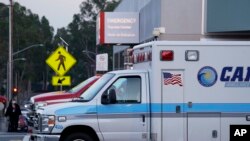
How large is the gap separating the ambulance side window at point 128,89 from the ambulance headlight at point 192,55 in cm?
107

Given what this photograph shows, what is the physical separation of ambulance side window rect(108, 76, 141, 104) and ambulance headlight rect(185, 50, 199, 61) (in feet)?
3.50

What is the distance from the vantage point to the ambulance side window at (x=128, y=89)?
47.0 feet

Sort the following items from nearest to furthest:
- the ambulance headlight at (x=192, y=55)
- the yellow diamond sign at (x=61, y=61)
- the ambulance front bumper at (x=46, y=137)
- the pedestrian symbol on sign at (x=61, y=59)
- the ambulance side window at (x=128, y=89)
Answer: the ambulance front bumper at (x=46, y=137) < the ambulance headlight at (x=192, y=55) < the ambulance side window at (x=128, y=89) < the yellow diamond sign at (x=61, y=61) < the pedestrian symbol on sign at (x=61, y=59)

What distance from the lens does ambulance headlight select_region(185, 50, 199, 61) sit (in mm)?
14211

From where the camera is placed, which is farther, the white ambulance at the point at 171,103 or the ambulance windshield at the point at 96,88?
the ambulance windshield at the point at 96,88

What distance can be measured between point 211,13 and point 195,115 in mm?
13875

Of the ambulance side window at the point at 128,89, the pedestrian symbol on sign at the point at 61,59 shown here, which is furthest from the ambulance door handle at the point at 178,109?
the pedestrian symbol on sign at the point at 61,59

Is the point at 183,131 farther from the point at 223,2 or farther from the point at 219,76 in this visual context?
the point at 223,2

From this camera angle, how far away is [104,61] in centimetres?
4166

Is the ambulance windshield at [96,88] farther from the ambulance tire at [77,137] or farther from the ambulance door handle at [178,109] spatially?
the ambulance door handle at [178,109]

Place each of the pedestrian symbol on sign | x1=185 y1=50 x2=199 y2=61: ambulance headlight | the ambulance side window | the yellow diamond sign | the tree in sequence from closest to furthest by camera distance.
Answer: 1. x1=185 y1=50 x2=199 y2=61: ambulance headlight
2. the ambulance side window
3. the yellow diamond sign
4. the pedestrian symbol on sign
5. the tree

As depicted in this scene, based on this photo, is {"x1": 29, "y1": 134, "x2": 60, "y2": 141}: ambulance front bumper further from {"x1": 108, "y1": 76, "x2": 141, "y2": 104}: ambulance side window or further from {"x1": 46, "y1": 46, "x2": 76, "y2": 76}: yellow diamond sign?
{"x1": 46, "y1": 46, "x2": 76, "y2": 76}: yellow diamond sign

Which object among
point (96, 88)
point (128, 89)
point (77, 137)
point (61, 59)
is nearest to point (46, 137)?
point (77, 137)

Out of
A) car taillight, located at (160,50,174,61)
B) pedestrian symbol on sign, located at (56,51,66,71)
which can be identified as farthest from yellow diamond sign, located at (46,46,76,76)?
car taillight, located at (160,50,174,61)
